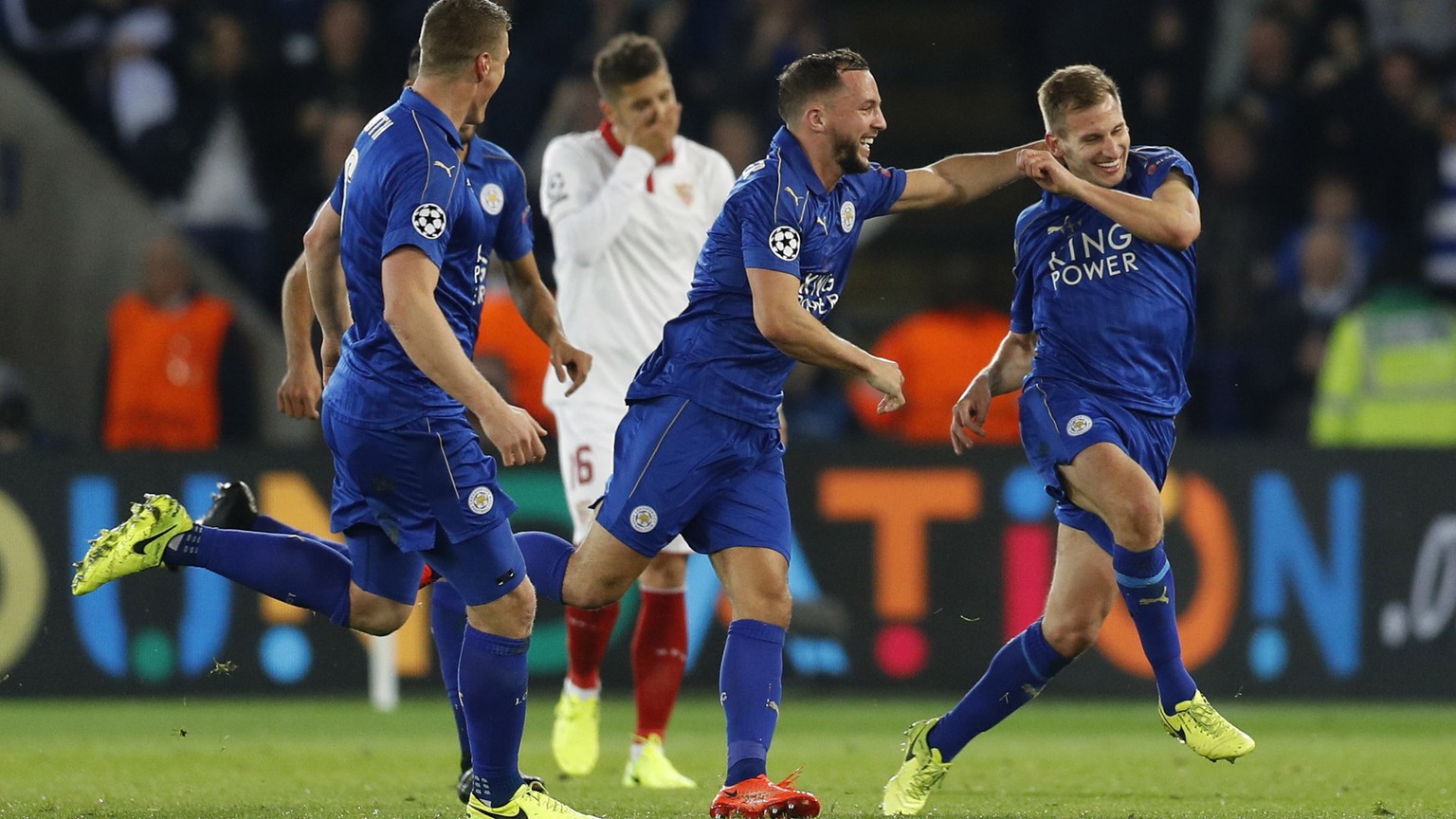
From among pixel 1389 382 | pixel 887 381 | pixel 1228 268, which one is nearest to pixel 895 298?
pixel 1228 268

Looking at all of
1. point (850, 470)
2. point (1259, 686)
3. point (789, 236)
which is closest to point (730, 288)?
point (789, 236)

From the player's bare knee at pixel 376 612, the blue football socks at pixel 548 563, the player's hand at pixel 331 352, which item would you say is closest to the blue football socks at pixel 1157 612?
the blue football socks at pixel 548 563

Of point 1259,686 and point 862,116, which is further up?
point 862,116

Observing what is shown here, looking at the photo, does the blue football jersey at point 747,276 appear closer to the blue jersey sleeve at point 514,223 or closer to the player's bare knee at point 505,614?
the blue jersey sleeve at point 514,223

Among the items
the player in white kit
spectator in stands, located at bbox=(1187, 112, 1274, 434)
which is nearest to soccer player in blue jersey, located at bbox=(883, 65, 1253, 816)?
the player in white kit

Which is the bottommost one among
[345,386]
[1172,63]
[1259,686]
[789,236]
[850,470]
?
[1259,686]

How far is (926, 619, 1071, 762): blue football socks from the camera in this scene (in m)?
6.27

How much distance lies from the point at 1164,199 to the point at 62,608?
239 inches

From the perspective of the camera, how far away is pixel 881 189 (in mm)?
6211

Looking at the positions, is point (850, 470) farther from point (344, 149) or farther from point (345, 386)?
point (345, 386)

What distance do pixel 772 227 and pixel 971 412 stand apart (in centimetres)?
106

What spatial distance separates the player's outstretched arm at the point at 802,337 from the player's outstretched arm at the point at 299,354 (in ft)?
4.79

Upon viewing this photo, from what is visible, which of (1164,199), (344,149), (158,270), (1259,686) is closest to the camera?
(1164,199)

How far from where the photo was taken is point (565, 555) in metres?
6.27
